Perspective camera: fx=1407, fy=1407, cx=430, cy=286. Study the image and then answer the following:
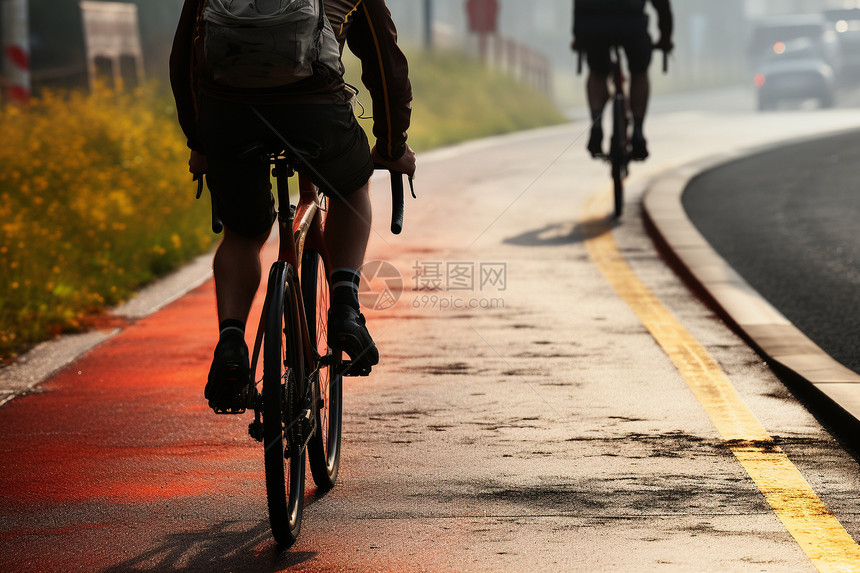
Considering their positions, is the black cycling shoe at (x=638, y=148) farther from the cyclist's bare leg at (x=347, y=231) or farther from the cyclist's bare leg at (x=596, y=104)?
the cyclist's bare leg at (x=347, y=231)

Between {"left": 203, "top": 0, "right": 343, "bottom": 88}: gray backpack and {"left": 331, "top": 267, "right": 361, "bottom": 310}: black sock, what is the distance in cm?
77

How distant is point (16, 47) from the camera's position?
16078 millimetres

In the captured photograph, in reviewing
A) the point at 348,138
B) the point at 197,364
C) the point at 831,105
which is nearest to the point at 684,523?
the point at 348,138

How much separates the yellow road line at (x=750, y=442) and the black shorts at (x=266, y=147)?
167 cm

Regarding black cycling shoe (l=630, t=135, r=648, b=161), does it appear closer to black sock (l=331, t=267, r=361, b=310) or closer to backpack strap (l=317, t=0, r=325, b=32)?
black sock (l=331, t=267, r=361, b=310)

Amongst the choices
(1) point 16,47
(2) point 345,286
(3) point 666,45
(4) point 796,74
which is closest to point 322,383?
(2) point 345,286

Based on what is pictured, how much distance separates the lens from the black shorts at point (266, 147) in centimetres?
384

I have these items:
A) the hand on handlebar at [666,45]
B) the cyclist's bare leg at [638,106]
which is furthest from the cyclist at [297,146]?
the hand on handlebar at [666,45]

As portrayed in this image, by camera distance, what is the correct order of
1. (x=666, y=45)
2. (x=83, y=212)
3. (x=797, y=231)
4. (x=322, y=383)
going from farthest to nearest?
(x=666, y=45)
(x=797, y=231)
(x=83, y=212)
(x=322, y=383)

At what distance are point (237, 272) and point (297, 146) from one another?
456mm

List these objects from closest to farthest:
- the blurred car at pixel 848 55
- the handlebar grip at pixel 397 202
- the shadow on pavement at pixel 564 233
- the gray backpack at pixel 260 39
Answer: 1. the gray backpack at pixel 260 39
2. the handlebar grip at pixel 397 202
3. the shadow on pavement at pixel 564 233
4. the blurred car at pixel 848 55

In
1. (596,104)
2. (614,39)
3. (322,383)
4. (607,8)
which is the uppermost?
(607,8)

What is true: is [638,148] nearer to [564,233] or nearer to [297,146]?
[564,233]

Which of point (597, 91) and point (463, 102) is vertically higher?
point (597, 91)
